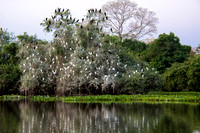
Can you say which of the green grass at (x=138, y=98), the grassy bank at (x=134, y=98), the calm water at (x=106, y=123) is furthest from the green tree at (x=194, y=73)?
the calm water at (x=106, y=123)

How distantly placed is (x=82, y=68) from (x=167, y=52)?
11573 mm

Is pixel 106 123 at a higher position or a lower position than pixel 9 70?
lower

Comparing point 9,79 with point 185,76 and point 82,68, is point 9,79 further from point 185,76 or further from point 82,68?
point 185,76

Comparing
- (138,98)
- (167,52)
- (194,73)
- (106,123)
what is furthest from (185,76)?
(106,123)

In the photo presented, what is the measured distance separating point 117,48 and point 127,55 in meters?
1.24

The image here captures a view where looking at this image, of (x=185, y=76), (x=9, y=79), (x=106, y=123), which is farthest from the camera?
(x=185, y=76)

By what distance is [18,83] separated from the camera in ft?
101

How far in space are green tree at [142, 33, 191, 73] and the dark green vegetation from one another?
11.5 ft

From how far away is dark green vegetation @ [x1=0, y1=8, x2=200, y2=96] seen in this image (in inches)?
1101

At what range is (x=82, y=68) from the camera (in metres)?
28.0

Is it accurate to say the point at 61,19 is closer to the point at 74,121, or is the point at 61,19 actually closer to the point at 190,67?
the point at 190,67

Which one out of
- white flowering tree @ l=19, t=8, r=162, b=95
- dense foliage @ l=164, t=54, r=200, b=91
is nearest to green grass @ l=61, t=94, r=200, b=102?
white flowering tree @ l=19, t=8, r=162, b=95

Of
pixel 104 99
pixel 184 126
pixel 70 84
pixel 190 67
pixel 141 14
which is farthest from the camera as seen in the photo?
pixel 141 14

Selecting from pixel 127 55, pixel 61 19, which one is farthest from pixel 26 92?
pixel 127 55
